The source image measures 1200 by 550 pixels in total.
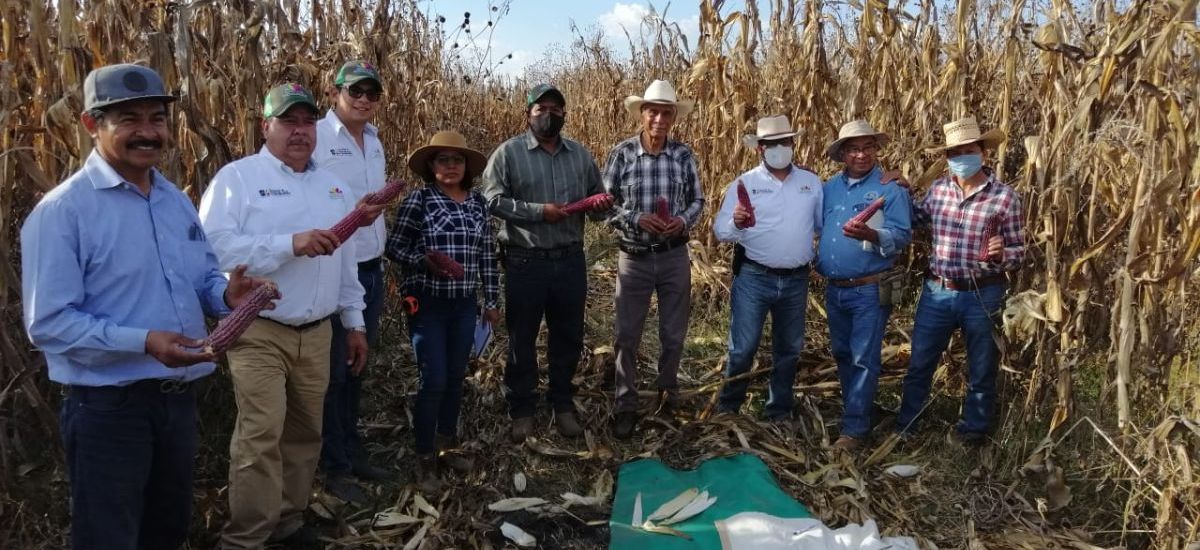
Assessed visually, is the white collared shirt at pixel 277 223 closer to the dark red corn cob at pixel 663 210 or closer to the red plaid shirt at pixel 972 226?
the dark red corn cob at pixel 663 210

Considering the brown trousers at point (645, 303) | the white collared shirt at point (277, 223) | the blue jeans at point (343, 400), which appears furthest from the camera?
the brown trousers at point (645, 303)

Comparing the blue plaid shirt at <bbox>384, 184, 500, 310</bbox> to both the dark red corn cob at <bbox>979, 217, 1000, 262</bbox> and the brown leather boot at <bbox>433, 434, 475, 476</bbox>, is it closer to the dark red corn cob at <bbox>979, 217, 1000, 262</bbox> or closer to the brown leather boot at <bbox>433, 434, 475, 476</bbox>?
the brown leather boot at <bbox>433, 434, 475, 476</bbox>

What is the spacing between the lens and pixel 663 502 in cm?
374

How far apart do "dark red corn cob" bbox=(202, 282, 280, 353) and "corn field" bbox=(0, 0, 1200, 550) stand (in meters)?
1.32

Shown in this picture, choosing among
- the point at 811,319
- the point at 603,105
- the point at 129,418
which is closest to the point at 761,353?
the point at 811,319

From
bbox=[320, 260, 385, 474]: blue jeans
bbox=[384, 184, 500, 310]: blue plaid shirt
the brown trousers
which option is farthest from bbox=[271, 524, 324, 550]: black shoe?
the brown trousers

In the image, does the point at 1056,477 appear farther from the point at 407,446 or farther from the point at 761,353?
the point at 407,446

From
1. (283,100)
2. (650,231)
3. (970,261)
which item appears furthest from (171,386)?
(970,261)

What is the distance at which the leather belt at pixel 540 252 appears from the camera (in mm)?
4258

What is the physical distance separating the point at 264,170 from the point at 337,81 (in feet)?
3.25

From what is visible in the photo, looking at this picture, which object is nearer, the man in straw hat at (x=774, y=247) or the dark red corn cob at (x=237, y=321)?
the dark red corn cob at (x=237, y=321)

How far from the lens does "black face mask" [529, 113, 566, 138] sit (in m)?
4.19

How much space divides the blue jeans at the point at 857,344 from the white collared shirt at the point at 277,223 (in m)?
2.80

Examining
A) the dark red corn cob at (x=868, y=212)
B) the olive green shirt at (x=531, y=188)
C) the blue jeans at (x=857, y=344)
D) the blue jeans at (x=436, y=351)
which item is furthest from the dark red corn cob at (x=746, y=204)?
the blue jeans at (x=436, y=351)
